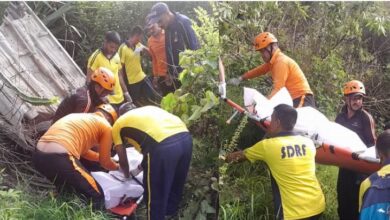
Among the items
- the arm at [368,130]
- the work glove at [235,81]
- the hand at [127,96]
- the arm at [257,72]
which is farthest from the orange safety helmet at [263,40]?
the hand at [127,96]

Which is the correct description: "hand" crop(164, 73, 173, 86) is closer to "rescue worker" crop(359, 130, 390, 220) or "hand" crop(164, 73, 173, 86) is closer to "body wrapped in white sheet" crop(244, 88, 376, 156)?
"body wrapped in white sheet" crop(244, 88, 376, 156)

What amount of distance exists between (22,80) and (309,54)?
186cm

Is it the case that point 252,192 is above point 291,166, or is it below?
below

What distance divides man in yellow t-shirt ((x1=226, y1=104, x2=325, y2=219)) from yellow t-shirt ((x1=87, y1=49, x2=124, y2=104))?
94cm

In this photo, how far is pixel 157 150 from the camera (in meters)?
2.89

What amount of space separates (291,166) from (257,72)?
2.11 ft

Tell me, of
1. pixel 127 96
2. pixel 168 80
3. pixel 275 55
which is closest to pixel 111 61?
pixel 127 96

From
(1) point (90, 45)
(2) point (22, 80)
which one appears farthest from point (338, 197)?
(2) point (22, 80)

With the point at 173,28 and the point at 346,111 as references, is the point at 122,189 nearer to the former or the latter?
the point at 173,28

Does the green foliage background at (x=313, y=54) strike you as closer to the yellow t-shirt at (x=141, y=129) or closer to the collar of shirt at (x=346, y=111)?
the collar of shirt at (x=346, y=111)

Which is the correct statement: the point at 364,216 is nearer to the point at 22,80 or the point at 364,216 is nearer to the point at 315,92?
the point at 315,92

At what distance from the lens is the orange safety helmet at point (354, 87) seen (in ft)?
9.70

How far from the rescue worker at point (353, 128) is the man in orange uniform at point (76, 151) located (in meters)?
1.41

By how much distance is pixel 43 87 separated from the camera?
3.22 metres
